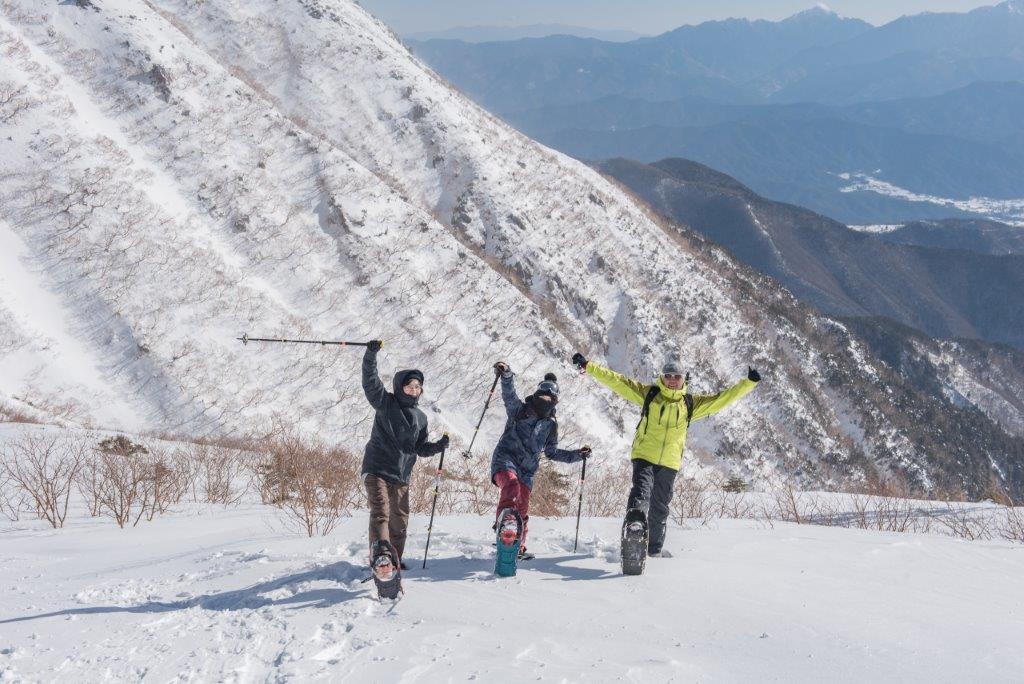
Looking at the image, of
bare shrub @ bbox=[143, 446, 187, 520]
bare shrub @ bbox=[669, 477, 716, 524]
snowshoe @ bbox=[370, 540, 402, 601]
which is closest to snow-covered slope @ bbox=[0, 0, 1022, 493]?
bare shrub @ bbox=[143, 446, 187, 520]

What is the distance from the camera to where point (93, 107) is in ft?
108

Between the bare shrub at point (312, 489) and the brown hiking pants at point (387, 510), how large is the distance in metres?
1.69

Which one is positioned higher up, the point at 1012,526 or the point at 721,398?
the point at 721,398

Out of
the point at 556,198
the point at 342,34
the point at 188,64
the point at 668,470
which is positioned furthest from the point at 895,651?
the point at 342,34

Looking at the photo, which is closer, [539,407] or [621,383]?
[539,407]

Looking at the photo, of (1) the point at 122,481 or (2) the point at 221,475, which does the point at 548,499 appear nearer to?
(2) the point at 221,475

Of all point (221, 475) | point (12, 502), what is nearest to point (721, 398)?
point (221, 475)

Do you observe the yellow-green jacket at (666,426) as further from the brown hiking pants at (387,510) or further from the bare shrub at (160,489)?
the bare shrub at (160,489)

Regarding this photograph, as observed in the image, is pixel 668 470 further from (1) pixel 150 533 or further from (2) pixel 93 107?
(2) pixel 93 107

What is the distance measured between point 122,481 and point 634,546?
804cm

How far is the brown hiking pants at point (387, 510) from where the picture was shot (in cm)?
575

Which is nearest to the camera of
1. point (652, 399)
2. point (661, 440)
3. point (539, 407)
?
point (539, 407)

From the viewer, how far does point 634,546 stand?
602cm

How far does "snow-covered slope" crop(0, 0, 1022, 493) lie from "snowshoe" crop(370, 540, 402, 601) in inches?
840
